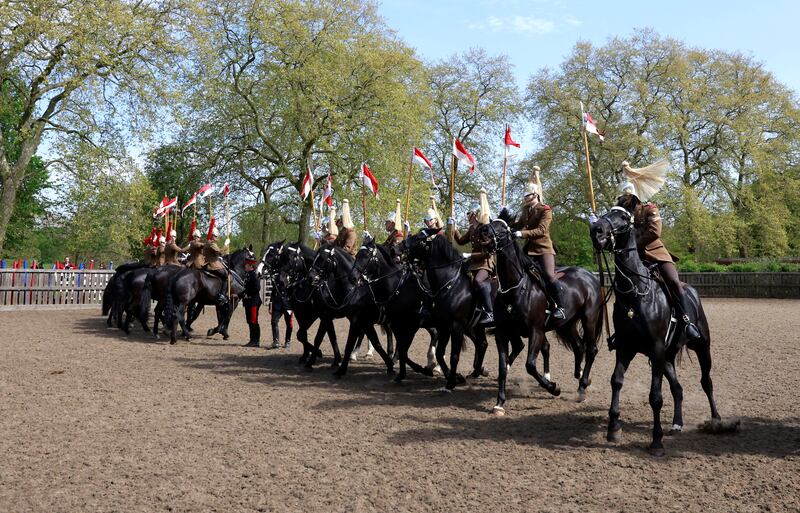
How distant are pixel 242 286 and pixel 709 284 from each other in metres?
30.9

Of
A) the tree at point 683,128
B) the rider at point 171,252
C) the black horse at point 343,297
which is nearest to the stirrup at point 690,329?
the black horse at point 343,297

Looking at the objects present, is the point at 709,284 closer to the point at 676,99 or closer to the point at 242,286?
the point at 676,99

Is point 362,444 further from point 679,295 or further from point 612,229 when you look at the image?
point 679,295

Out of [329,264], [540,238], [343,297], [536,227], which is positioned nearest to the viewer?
[536,227]

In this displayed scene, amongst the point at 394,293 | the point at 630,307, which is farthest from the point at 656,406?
the point at 394,293

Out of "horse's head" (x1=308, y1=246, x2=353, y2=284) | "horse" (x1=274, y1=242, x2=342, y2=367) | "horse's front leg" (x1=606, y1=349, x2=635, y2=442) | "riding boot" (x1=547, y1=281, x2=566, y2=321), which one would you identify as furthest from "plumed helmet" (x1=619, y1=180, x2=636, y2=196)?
"horse" (x1=274, y1=242, x2=342, y2=367)

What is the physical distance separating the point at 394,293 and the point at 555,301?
2775 millimetres

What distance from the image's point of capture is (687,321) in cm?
725

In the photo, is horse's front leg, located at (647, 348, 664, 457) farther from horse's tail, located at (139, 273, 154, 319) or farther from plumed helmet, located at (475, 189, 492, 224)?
horse's tail, located at (139, 273, 154, 319)

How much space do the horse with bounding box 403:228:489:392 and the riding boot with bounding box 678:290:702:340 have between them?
333 centimetres

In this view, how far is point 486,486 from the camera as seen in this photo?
557 cm

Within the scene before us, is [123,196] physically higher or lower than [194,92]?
lower

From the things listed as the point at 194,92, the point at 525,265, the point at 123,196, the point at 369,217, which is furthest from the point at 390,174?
the point at 525,265

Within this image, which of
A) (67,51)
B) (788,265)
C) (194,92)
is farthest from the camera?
(788,265)
